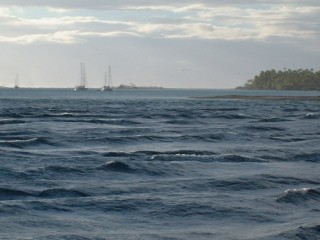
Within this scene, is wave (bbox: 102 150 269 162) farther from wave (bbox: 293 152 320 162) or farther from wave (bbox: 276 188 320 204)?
wave (bbox: 276 188 320 204)

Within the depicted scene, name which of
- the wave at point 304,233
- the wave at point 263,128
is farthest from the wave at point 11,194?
the wave at point 263,128

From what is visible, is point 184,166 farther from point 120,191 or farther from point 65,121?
point 65,121

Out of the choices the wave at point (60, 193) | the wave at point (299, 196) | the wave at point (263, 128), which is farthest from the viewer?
the wave at point (263, 128)

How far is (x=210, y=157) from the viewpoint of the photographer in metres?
48.4

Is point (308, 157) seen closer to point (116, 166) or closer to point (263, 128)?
point (116, 166)

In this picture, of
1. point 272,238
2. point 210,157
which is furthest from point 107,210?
point 210,157

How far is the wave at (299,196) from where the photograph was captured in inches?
1293

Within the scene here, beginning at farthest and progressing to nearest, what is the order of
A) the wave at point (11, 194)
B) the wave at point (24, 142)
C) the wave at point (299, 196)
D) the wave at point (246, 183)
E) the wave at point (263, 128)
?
1. the wave at point (263, 128)
2. the wave at point (24, 142)
3. the wave at point (246, 183)
4. the wave at point (299, 196)
5. the wave at point (11, 194)

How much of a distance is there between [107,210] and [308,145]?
30149 millimetres

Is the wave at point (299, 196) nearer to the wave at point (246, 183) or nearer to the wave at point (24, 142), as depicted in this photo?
the wave at point (246, 183)

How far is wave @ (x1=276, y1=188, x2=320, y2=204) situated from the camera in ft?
108

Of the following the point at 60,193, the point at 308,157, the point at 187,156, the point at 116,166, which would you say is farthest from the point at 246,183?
the point at 308,157

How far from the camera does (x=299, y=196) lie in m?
33.4

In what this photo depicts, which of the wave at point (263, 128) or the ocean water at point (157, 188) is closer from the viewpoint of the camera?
the ocean water at point (157, 188)
